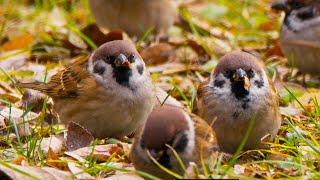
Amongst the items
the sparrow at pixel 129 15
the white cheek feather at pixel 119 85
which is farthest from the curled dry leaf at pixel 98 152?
the sparrow at pixel 129 15

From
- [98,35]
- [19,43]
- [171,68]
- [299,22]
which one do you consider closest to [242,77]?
[171,68]

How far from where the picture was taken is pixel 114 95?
16.4 ft

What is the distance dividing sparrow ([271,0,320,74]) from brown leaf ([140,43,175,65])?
0.86m

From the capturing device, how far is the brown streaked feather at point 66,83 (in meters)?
5.31

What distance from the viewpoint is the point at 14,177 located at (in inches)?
156

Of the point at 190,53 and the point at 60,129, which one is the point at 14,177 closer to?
the point at 60,129

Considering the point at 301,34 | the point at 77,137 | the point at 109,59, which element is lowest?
the point at 77,137

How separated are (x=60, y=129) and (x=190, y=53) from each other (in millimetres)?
2319

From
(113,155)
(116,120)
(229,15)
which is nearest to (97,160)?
(113,155)

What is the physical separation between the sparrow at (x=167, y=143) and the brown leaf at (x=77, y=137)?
2.98ft

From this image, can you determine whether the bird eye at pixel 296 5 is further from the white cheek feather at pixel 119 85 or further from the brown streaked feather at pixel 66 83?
the white cheek feather at pixel 119 85

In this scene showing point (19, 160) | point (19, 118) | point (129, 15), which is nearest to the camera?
point (19, 160)

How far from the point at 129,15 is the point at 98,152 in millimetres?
3546

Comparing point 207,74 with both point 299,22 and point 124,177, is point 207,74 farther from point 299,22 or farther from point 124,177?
point 124,177
